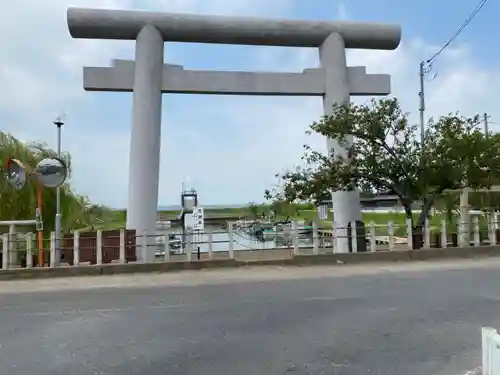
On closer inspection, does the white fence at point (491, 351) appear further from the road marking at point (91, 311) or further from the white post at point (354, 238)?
the white post at point (354, 238)

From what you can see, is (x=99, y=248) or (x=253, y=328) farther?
(x=99, y=248)

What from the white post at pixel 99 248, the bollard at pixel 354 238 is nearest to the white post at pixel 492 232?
the bollard at pixel 354 238

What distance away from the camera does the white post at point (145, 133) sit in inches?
677

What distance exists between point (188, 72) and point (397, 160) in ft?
23.9

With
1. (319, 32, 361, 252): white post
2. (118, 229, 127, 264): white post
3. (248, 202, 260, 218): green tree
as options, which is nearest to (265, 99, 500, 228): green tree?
(319, 32, 361, 252): white post

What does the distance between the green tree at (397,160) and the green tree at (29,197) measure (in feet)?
34.9

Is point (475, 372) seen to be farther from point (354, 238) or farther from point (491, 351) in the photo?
point (354, 238)

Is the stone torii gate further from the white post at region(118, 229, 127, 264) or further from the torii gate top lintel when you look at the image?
the white post at region(118, 229, 127, 264)

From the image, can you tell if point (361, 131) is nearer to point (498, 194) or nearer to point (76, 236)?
point (76, 236)

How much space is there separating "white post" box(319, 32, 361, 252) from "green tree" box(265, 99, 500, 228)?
0.57m

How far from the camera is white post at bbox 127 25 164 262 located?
17188mm

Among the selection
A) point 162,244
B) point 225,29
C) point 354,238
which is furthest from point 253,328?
point 225,29

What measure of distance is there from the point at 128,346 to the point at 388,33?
52.0 feet

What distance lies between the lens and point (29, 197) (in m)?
21.9
